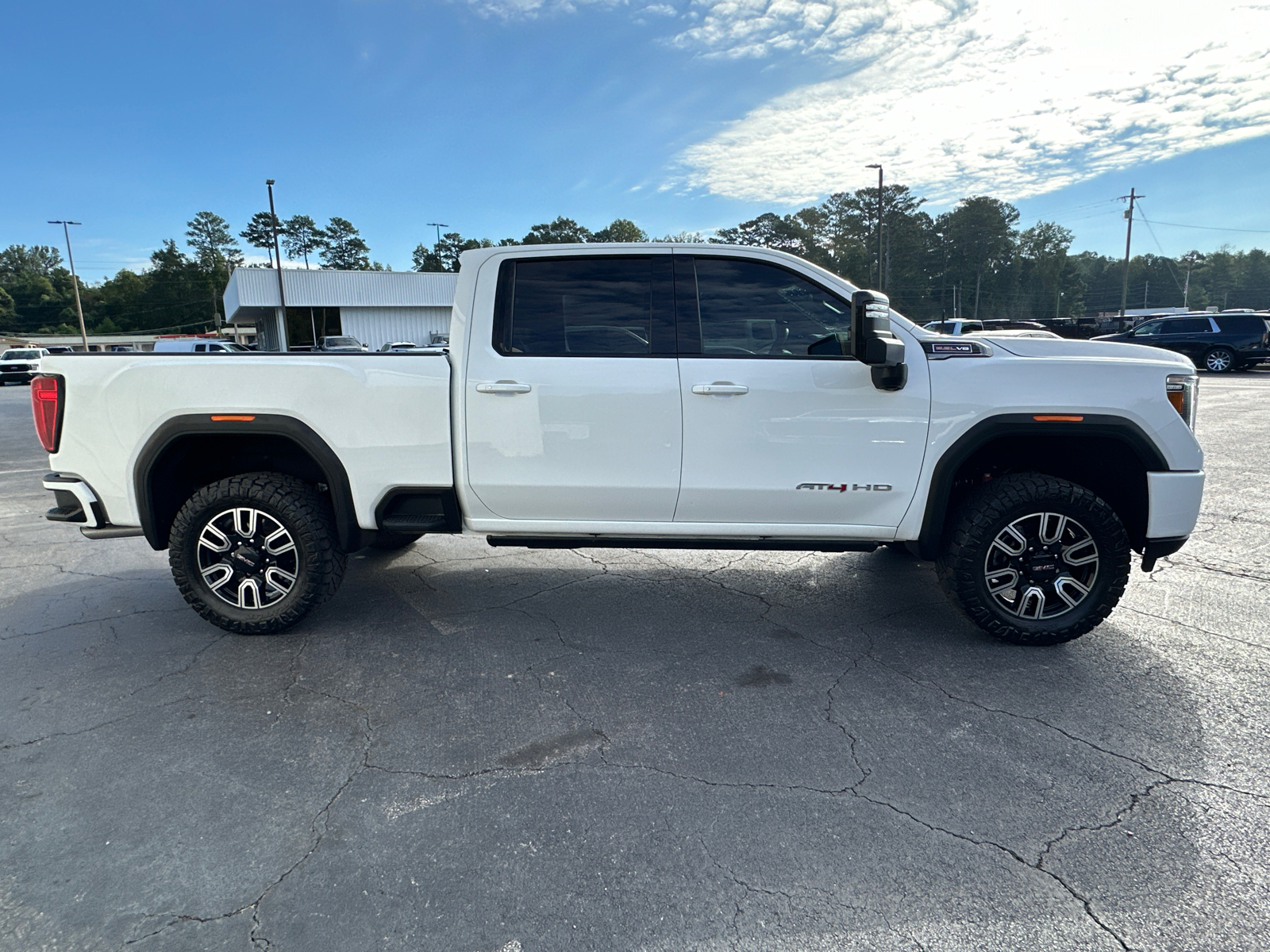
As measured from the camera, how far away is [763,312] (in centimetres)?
384

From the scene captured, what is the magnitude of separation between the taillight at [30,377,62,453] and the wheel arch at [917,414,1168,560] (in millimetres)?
4663

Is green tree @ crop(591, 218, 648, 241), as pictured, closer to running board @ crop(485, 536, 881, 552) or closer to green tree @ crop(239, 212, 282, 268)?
green tree @ crop(239, 212, 282, 268)

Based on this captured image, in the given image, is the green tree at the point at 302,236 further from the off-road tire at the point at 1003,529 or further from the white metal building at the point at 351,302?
the off-road tire at the point at 1003,529

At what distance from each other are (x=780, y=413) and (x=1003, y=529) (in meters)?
1.30

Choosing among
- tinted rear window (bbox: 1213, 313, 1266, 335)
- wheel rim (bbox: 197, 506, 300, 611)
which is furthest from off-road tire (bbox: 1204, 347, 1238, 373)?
wheel rim (bbox: 197, 506, 300, 611)

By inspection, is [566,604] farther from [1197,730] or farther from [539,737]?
[1197,730]

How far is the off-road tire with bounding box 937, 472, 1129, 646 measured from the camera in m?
3.70

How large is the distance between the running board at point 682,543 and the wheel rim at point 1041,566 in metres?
0.63

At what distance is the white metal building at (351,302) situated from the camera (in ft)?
146

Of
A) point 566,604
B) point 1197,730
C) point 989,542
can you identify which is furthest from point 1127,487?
point 566,604

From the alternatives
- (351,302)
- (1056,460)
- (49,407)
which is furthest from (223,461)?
(351,302)

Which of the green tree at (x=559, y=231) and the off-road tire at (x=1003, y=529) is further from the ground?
the green tree at (x=559, y=231)

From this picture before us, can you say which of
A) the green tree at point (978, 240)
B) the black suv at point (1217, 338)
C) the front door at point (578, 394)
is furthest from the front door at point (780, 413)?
the green tree at point (978, 240)

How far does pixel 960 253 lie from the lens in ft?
320
